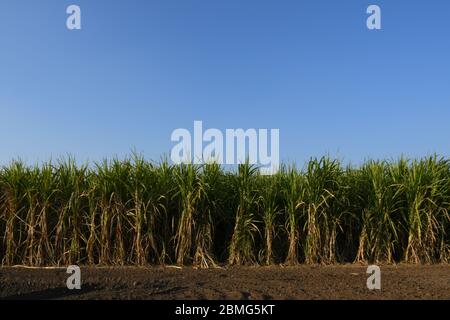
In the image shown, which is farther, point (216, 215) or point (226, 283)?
point (216, 215)

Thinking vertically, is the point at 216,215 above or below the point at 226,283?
above

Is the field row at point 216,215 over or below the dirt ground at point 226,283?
over

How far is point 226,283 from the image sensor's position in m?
6.09

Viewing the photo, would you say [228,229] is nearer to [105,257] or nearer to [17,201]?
[105,257]

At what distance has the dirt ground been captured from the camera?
219 inches

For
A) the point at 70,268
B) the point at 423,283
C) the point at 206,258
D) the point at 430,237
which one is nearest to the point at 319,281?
the point at 423,283

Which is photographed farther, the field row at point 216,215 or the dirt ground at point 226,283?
the field row at point 216,215

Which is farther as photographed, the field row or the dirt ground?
the field row

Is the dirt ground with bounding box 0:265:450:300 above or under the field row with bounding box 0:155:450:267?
under

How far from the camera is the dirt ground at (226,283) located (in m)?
5.55

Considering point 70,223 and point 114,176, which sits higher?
point 114,176
